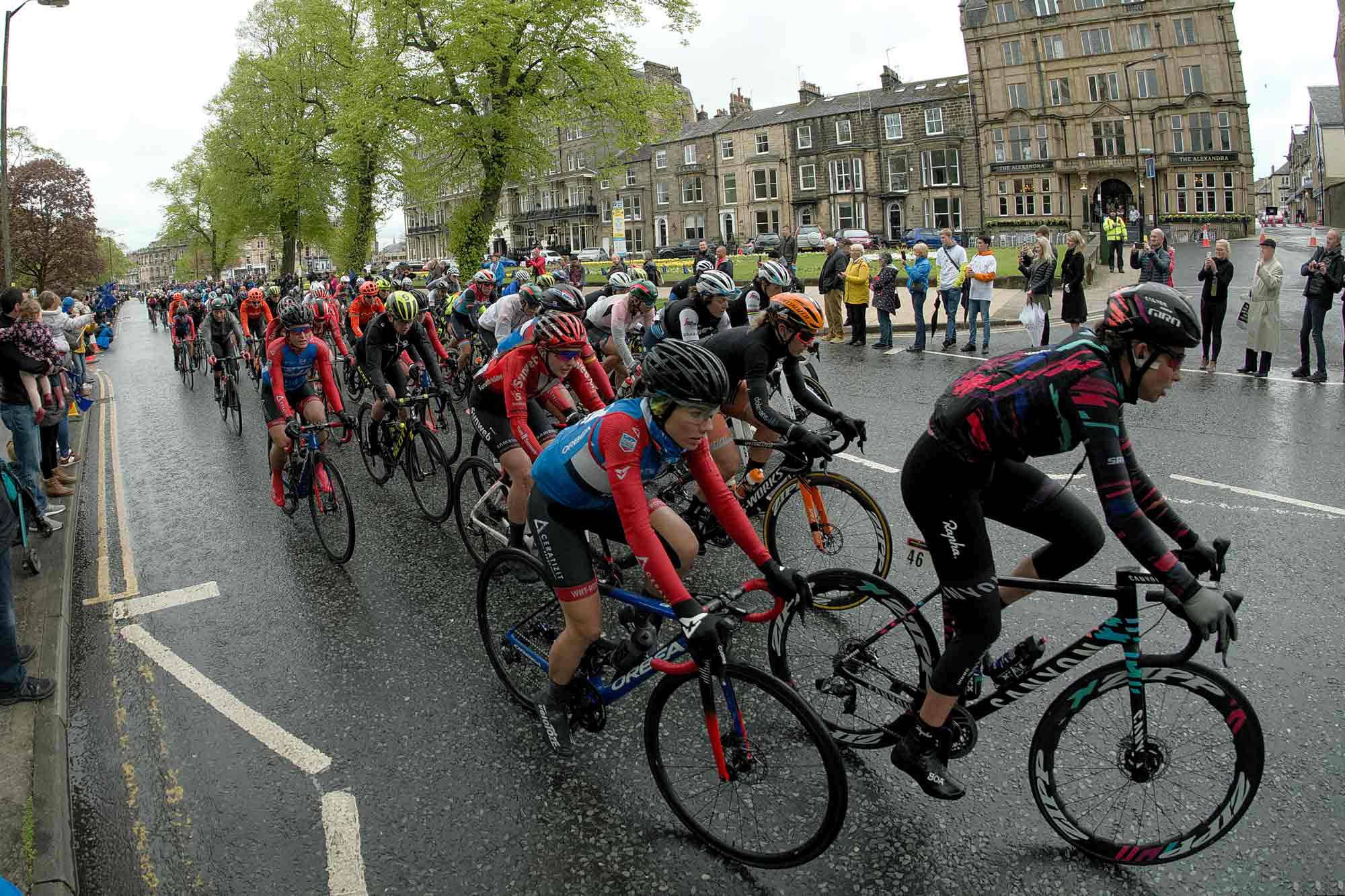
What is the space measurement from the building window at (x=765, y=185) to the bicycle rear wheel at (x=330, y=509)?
66745 mm

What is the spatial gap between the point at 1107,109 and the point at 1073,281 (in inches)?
2237

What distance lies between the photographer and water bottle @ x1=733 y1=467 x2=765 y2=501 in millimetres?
6078

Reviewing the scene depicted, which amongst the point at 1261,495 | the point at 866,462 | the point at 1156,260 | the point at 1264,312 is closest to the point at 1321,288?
the point at 1264,312

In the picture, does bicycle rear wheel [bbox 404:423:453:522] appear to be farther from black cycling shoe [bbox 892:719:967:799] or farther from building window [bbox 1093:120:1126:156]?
building window [bbox 1093:120:1126:156]

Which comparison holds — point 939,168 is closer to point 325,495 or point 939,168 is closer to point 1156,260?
point 1156,260

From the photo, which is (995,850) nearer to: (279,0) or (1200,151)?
(279,0)

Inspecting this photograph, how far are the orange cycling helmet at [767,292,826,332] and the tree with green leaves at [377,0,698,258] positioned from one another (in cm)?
2653

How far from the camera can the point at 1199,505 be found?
714 centimetres

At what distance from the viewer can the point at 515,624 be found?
4598 millimetres

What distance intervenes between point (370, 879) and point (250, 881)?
1.58 feet

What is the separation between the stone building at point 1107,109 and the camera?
5975 cm

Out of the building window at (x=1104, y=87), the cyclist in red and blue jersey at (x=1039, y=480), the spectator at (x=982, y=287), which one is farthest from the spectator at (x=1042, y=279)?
the building window at (x=1104, y=87)

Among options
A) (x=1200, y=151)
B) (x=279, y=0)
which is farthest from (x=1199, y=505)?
(x=1200, y=151)

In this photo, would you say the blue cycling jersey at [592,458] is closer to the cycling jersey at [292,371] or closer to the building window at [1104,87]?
the cycling jersey at [292,371]
